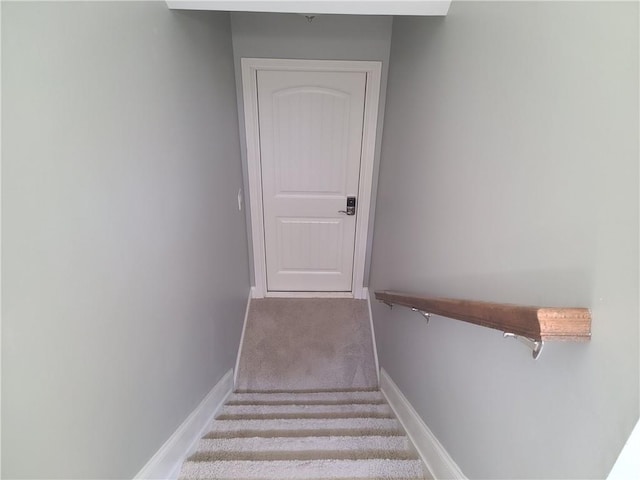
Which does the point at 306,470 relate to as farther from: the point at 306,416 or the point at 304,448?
the point at 306,416

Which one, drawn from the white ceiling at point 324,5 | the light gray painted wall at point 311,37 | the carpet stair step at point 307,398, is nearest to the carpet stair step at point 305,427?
the carpet stair step at point 307,398

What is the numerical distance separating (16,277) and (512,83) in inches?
47.6

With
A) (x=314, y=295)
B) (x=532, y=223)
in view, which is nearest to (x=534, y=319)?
(x=532, y=223)

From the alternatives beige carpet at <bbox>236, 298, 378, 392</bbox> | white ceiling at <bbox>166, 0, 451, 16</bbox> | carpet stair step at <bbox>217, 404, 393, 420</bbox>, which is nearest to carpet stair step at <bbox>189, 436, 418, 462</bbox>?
carpet stair step at <bbox>217, 404, 393, 420</bbox>

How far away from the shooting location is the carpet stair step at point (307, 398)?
2.36m

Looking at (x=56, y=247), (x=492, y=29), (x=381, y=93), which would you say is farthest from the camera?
(x=381, y=93)

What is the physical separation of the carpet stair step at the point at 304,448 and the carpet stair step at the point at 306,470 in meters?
0.08

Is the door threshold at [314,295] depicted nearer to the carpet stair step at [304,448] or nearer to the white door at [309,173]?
the white door at [309,173]

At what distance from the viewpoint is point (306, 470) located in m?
1.43

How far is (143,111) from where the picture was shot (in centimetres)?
117

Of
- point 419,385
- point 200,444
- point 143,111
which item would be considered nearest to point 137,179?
point 143,111

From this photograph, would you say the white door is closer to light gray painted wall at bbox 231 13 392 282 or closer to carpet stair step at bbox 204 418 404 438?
light gray painted wall at bbox 231 13 392 282

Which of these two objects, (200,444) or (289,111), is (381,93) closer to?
(289,111)

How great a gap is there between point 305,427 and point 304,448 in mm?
232
